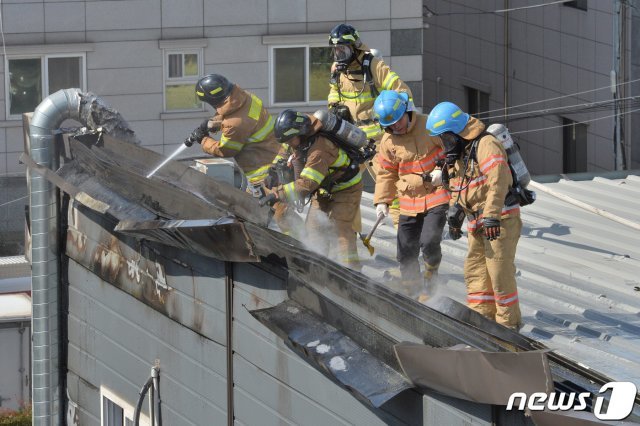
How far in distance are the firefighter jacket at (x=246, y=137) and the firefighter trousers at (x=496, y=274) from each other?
2926 millimetres

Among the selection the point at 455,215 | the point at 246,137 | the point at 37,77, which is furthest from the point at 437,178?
the point at 37,77

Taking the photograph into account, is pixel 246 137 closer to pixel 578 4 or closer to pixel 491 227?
pixel 491 227

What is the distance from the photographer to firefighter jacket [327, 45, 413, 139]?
1178 cm

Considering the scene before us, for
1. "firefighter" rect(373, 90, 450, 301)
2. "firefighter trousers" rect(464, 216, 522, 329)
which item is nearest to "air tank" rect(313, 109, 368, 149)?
"firefighter" rect(373, 90, 450, 301)

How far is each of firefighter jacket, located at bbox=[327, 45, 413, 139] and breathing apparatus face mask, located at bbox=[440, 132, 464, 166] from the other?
2.80m

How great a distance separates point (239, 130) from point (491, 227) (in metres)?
3.43

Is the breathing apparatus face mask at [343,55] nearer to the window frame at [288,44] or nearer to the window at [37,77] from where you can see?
the window frame at [288,44]

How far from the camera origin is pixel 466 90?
99.7ft

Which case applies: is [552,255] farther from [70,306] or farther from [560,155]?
[560,155]

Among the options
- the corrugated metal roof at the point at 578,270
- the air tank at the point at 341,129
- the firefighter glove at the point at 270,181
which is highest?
the air tank at the point at 341,129

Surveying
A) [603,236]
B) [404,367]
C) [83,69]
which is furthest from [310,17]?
[404,367]

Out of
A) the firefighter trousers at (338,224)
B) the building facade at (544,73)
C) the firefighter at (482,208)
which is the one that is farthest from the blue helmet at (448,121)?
the building facade at (544,73)

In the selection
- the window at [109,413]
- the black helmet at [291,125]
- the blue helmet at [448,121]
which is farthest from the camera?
the window at [109,413]

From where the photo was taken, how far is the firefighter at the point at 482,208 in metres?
8.71
